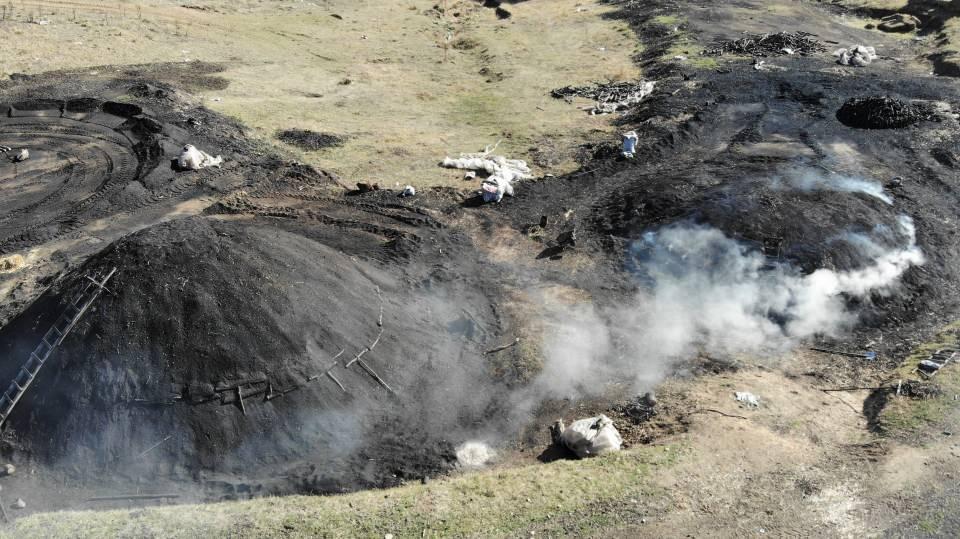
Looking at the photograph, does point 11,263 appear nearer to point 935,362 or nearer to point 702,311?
point 702,311

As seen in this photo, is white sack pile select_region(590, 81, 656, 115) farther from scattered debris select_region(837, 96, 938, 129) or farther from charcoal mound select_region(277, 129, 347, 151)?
charcoal mound select_region(277, 129, 347, 151)

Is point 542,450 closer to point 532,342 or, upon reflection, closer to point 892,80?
point 532,342

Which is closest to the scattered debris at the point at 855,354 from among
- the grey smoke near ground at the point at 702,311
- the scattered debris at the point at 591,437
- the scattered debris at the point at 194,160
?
the grey smoke near ground at the point at 702,311

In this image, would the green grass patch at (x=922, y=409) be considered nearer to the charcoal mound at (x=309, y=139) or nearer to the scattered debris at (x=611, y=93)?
the scattered debris at (x=611, y=93)

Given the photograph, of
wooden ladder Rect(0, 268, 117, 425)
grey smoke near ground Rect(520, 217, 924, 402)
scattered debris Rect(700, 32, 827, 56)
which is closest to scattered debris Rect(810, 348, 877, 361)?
grey smoke near ground Rect(520, 217, 924, 402)

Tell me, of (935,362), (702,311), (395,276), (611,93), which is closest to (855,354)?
(935,362)
